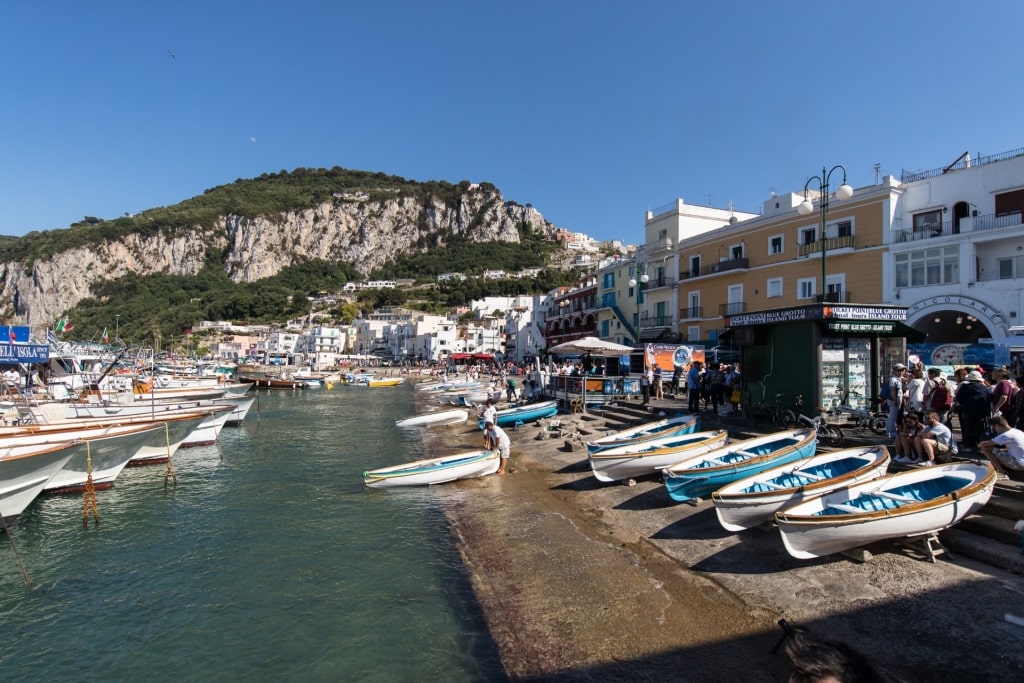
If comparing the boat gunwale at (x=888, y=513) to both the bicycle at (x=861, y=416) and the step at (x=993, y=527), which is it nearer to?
the step at (x=993, y=527)

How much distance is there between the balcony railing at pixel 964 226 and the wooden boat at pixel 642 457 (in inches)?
832

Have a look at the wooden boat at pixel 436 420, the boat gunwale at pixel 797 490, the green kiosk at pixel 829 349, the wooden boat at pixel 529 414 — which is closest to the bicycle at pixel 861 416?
the green kiosk at pixel 829 349

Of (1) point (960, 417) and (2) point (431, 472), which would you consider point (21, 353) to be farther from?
(1) point (960, 417)

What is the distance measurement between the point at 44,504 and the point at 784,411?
19489 millimetres

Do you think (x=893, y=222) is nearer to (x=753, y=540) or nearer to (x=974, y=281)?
(x=974, y=281)

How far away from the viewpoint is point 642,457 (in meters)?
13.0

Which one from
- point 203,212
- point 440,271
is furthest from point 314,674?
point 203,212

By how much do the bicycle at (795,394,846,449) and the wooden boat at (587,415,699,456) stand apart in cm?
272

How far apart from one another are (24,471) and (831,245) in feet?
113

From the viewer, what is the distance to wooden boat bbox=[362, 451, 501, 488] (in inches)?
618

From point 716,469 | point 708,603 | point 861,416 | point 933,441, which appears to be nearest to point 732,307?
point 861,416

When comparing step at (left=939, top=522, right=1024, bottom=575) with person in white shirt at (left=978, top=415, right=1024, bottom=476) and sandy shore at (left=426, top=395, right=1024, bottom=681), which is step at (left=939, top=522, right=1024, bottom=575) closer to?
sandy shore at (left=426, top=395, right=1024, bottom=681)

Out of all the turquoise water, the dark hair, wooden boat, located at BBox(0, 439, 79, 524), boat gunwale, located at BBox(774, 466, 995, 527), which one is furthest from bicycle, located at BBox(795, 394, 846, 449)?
wooden boat, located at BBox(0, 439, 79, 524)

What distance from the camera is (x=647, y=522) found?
1091cm
